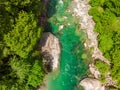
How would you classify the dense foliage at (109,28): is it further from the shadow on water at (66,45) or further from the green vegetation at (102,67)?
the shadow on water at (66,45)

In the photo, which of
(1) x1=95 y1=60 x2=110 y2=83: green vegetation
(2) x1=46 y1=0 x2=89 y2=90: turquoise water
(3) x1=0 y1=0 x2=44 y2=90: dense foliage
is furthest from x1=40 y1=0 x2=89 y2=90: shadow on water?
(3) x1=0 y1=0 x2=44 y2=90: dense foliage

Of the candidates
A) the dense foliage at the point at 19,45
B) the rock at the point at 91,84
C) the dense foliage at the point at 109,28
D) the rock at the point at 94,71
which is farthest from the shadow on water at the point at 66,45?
the dense foliage at the point at 19,45

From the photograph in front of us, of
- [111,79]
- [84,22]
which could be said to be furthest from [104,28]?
[111,79]

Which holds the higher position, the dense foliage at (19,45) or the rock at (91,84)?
the dense foliage at (19,45)

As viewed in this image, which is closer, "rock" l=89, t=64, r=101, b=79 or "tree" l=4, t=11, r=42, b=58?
"tree" l=4, t=11, r=42, b=58

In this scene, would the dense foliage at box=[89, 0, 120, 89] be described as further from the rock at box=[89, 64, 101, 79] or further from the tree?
the tree
